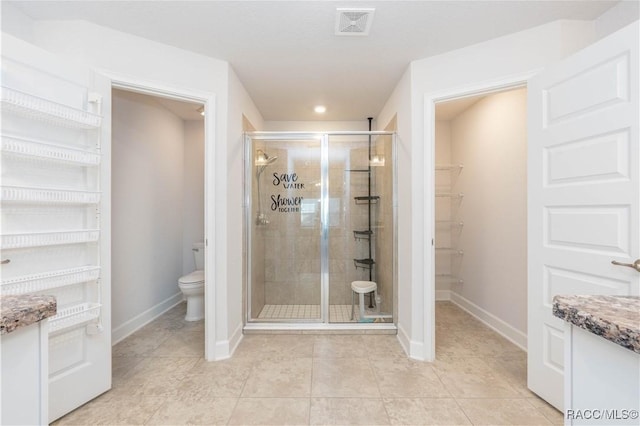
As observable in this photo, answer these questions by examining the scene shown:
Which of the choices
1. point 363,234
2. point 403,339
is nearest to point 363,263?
point 363,234

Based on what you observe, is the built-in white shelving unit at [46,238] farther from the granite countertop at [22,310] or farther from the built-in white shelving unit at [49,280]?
Result: the granite countertop at [22,310]

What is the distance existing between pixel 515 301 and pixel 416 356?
1.12 metres

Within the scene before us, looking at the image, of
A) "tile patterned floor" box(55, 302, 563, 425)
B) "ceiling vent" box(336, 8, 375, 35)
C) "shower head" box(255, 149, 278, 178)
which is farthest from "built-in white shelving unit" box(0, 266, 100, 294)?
"ceiling vent" box(336, 8, 375, 35)

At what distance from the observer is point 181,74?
2.21 meters

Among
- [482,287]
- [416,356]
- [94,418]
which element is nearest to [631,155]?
[416,356]

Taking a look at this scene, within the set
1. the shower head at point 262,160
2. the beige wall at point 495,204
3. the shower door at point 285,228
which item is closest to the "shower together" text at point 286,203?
the shower door at point 285,228

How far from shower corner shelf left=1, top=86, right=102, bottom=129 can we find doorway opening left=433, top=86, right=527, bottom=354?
248 centimetres

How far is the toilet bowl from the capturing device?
306 cm

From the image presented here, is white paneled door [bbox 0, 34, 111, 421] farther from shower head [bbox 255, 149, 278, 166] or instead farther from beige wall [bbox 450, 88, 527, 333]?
beige wall [bbox 450, 88, 527, 333]

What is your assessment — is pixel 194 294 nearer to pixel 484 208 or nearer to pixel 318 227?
pixel 318 227

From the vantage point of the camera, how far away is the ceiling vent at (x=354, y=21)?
175 centimetres

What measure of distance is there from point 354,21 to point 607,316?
193 cm

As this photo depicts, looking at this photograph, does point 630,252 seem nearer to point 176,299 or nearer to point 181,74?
point 181,74

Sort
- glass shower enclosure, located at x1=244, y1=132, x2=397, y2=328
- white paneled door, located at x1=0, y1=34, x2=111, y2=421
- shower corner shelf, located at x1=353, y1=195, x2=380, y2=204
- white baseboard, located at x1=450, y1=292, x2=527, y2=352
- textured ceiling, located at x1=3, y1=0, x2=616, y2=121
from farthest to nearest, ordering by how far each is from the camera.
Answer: shower corner shelf, located at x1=353, y1=195, x2=380, y2=204, glass shower enclosure, located at x1=244, y1=132, x2=397, y2=328, white baseboard, located at x1=450, y1=292, x2=527, y2=352, textured ceiling, located at x1=3, y1=0, x2=616, y2=121, white paneled door, located at x1=0, y1=34, x2=111, y2=421
